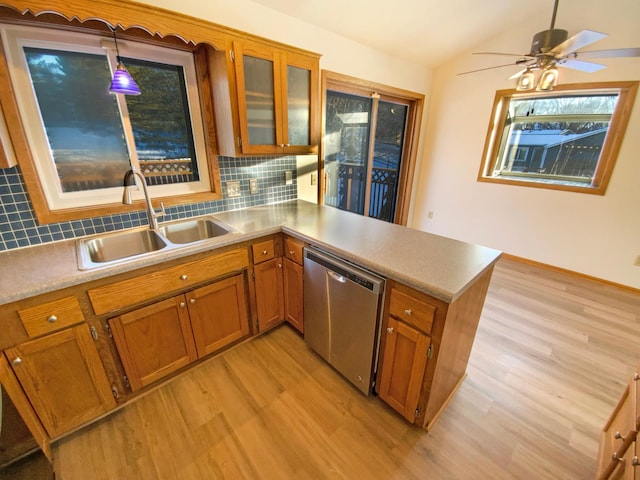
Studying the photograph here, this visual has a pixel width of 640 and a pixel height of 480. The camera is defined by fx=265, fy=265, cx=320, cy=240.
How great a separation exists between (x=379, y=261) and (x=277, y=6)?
2014 mm

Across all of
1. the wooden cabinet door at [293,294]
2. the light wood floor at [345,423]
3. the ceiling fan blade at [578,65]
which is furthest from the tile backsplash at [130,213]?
the ceiling fan blade at [578,65]

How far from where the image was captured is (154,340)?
1.54m

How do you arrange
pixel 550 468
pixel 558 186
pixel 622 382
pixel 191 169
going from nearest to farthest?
1. pixel 550 468
2. pixel 622 382
3. pixel 191 169
4. pixel 558 186

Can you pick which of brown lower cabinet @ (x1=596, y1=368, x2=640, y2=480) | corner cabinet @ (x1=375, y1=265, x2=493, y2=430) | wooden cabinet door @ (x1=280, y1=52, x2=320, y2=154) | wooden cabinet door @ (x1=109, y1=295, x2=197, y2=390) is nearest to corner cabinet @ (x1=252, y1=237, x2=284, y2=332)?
wooden cabinet door @ (x1=109, y1=295, x2=197, y2=390)

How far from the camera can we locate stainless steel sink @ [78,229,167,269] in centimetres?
157

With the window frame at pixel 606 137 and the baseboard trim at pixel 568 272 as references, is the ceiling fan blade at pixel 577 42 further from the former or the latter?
the baseboard trim at pixel 568 272

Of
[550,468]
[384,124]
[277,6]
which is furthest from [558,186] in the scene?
[277,6]

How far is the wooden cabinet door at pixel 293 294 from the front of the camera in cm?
192

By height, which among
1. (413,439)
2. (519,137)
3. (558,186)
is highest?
(519,137)

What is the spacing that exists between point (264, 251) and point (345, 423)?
1157 mm

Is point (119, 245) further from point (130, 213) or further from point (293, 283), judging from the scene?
point (293, 283)

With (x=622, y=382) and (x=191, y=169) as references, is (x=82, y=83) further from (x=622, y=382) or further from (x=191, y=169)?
(x=622, y=382)

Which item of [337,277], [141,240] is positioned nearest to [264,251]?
[337,277]

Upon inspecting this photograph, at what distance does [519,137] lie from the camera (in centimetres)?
336
